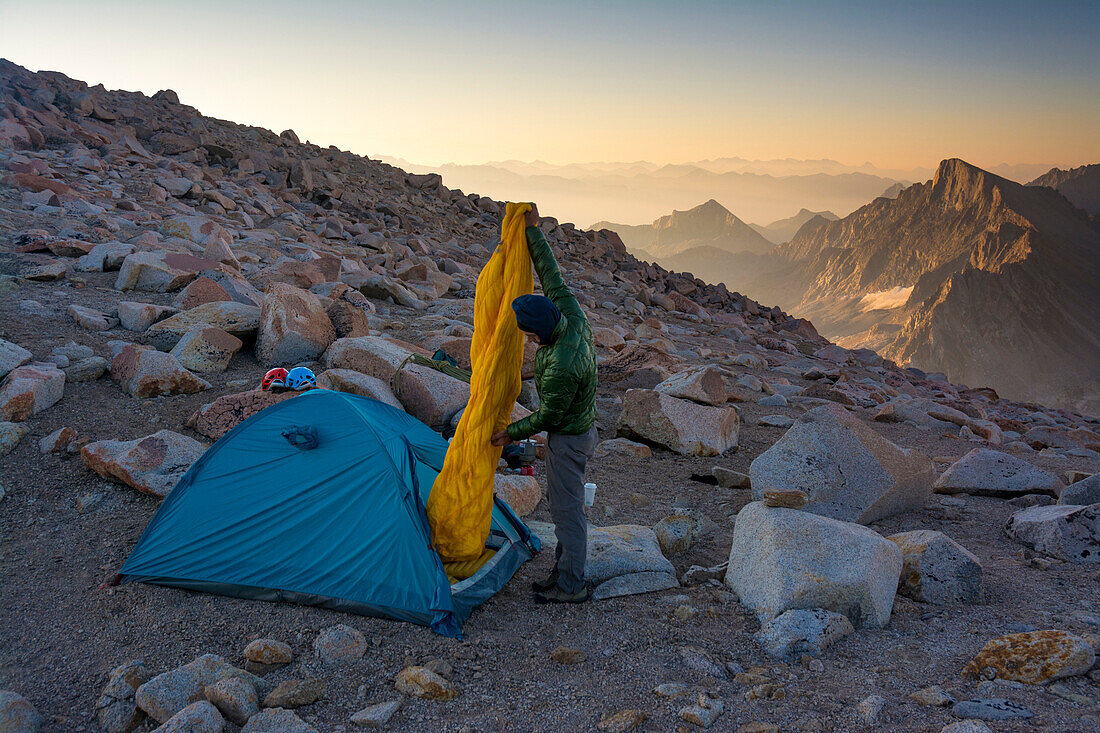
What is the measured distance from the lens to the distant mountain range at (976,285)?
226 ft

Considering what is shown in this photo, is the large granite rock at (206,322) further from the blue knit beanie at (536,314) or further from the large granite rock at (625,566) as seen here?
the blue knit beanie at (536,314)

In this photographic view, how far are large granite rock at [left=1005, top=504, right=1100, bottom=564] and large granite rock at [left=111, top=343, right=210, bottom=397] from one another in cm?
860

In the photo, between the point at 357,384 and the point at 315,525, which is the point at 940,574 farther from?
the point at 357,384

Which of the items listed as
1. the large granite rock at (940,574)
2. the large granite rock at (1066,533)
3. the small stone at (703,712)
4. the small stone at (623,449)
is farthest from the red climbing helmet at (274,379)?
the large granite rock at (1066,533)

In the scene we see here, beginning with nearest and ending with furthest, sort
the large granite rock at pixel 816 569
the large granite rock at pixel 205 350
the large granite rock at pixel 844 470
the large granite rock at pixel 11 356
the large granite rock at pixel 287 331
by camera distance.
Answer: the large granite rock at pixel 816 569, the large granite rock at pixel 844 470, the large granite rock at pixel 11 356, the large granite rock at pixel 205 350, the large granite rock at pixel 287 331

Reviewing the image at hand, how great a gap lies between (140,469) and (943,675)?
6296 millimetres

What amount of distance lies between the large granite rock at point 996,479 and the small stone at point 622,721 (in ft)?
18.8

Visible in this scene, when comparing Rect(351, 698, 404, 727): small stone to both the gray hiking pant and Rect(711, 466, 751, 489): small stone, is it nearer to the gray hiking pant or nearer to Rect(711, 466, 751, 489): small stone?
the gray hiking pant

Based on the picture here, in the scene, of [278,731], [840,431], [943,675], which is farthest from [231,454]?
[840,431]

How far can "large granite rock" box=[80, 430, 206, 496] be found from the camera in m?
5.85

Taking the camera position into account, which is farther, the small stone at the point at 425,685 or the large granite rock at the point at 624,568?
the large granite rock at the point at 624,568

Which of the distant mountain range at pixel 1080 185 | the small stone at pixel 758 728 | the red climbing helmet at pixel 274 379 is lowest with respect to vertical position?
the small stone at pixel 758 728

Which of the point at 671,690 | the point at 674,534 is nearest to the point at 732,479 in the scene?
the point at 674,534

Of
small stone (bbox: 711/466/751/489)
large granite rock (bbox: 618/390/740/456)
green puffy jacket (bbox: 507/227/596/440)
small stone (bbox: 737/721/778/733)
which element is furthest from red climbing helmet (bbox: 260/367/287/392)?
small stone (bbox: 737/721/778/733)
